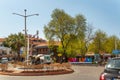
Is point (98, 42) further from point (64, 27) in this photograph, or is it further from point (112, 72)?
point (112, 72)

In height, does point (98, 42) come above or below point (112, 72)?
above

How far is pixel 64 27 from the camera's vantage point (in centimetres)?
7888

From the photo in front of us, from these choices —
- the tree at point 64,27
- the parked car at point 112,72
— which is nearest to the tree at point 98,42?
the tree at point 64,27

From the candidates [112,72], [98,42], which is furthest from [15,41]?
[112,72]

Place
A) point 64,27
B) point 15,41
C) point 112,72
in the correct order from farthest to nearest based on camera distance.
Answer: point 15,41
point 64,27
point 112,72

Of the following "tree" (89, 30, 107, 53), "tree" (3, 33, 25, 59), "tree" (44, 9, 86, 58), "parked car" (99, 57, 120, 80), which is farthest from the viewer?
"tree" (3, 33, 25, 59)

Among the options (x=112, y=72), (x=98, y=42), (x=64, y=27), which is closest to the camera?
(x=112, y=72)

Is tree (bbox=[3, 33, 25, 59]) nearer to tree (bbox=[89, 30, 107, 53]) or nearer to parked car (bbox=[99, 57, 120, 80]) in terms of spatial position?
tree (bbox=[89, 30, 107, 53])

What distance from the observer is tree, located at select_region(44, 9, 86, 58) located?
258 feet

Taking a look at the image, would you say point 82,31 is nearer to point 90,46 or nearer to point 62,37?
point 62,37

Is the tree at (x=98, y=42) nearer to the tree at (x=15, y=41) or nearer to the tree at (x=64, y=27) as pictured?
the tree at (x=64, y=27)

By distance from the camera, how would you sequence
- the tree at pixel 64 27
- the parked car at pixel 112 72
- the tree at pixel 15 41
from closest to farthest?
the parked car at pixel 112 72, the tree at pixel 64 27, the tree at pixel 15 41

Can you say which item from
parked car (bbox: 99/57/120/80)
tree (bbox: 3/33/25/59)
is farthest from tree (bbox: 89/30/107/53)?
parked car (bbox: 99/57/120/80)

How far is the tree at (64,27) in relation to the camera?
7856 cm
